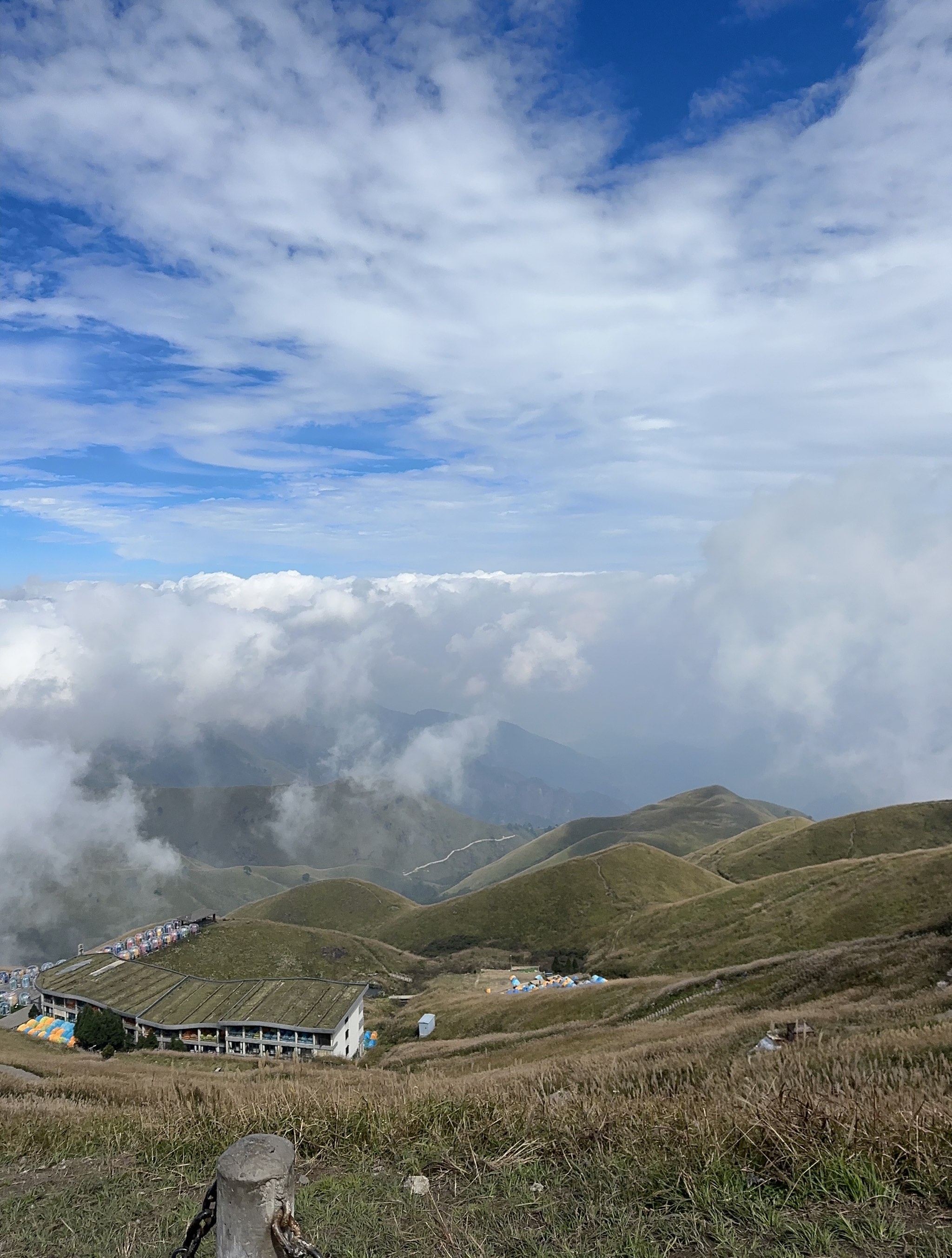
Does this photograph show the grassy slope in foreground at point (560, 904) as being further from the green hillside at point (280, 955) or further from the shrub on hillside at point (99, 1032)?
the shrub on hillside at point (99, 1032)

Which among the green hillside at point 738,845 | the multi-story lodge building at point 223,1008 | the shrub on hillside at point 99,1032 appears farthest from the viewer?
the green hillside at point 738,845

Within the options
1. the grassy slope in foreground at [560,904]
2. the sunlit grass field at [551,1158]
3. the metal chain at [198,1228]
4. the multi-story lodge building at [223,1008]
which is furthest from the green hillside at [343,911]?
the metal chain at [198,1228]

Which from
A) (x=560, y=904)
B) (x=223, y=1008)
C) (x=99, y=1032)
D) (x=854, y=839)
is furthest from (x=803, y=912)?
(x=854, y=839)

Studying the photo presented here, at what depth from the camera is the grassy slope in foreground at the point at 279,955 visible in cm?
10275

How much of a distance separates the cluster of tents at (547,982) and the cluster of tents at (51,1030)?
166 ft

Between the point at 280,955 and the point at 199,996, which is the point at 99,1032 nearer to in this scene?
the point at 199,996

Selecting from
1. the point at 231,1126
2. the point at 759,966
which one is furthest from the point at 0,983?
the point at 231,1126

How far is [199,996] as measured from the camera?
80.1 meters

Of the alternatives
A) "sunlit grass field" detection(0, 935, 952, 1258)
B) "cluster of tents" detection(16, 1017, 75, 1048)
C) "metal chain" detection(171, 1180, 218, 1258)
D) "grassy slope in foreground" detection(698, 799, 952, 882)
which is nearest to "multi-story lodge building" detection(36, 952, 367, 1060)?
"cluster of tents" detection(16, 1017, 75, 1048)

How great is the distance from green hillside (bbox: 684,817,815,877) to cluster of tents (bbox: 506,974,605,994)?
80553mm

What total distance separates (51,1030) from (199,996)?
1579 cm

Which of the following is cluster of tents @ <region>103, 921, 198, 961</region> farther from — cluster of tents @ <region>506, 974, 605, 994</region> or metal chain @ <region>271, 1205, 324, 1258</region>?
metal chain @ <region>271, 1205, 324, 1258</region>

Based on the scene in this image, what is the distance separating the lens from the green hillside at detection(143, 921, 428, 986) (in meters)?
103

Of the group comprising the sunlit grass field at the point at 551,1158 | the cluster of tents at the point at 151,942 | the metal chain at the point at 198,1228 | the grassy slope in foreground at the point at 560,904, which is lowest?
the grassy slope in foreground at the point at 560,904
